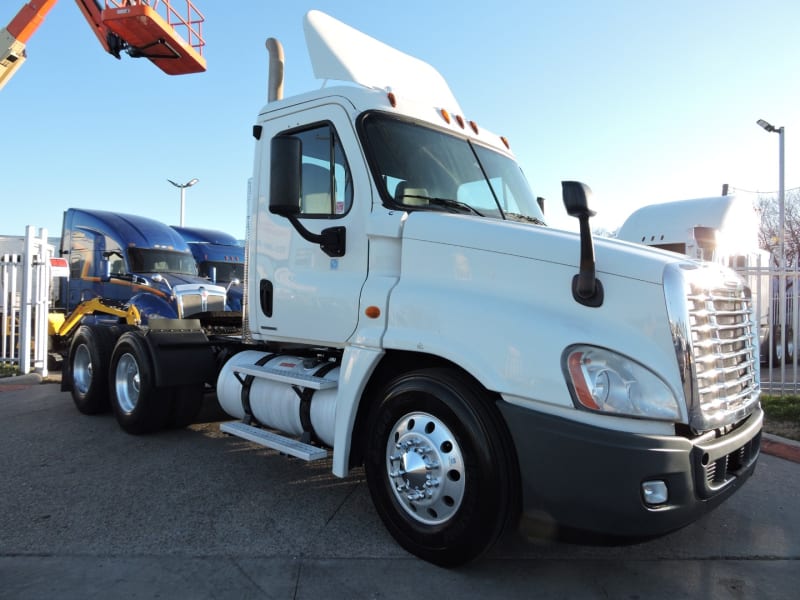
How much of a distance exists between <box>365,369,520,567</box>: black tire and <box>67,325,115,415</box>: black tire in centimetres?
427

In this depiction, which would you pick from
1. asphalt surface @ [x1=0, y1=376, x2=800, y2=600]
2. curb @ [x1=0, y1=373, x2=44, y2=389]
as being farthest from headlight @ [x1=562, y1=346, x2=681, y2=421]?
curb @ [x1=0, y1=373, x2=44, y2=389]

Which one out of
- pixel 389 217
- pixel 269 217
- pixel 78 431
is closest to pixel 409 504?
pixel 389 217

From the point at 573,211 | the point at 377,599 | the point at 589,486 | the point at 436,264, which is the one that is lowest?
the point at 377,599

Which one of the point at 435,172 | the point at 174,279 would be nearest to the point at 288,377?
the point at 435,172

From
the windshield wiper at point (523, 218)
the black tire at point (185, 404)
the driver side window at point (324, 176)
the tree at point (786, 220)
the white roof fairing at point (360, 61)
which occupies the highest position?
the tree at point (786, 220)

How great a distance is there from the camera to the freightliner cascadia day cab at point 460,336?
257cm

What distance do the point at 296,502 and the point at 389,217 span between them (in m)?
2.11

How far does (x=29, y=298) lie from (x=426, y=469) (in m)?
9.66

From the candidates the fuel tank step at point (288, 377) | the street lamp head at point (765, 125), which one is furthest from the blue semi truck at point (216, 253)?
the street lamp head at point (765, 125)

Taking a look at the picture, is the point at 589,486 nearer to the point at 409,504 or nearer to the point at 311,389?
the point at 409,504

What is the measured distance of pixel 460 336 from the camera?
9.73 ft

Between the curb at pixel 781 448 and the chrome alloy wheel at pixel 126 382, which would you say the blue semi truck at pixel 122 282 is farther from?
the curb at pixel 781 448

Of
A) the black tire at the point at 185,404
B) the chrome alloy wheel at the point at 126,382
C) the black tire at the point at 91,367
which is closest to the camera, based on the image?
the black tire at the point at 185,404

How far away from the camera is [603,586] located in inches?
115
